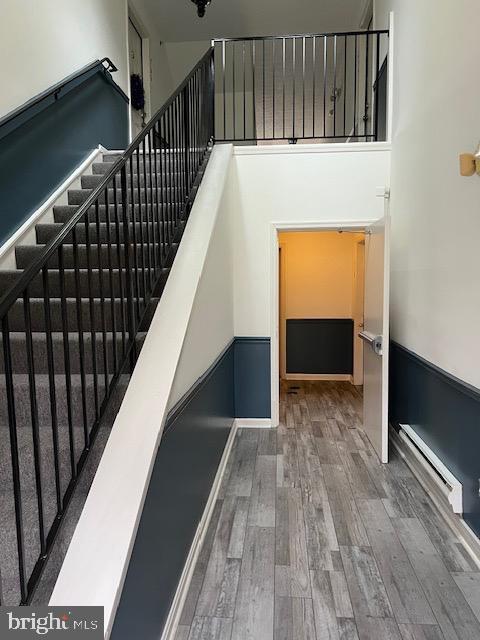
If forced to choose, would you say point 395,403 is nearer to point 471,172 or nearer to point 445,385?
point 445,385

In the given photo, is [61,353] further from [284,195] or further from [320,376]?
[320,376]

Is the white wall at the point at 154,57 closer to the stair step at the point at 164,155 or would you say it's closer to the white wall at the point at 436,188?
the stair step at the point at 164,155

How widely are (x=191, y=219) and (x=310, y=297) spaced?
3.97 meters

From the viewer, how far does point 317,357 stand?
6.07 meters

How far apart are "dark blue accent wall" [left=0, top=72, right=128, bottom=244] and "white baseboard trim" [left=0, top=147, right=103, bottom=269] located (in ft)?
0.10

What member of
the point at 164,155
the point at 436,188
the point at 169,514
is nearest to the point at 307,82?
the point at 436,188

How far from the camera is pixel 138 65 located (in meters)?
5.43

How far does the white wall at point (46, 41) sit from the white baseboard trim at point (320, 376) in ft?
15.0

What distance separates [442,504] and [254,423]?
1.78m

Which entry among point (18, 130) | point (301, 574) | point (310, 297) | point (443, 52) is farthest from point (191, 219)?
point (310, 297)

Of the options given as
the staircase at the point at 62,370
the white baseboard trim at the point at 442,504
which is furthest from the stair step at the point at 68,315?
the white baseboard trim at the point at 442,504

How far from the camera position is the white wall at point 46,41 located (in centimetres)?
261

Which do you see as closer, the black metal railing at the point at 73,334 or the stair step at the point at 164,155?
the black metal railing at the point at 73,334

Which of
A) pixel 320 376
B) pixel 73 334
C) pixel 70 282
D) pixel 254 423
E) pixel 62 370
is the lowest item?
pixel 320 376
